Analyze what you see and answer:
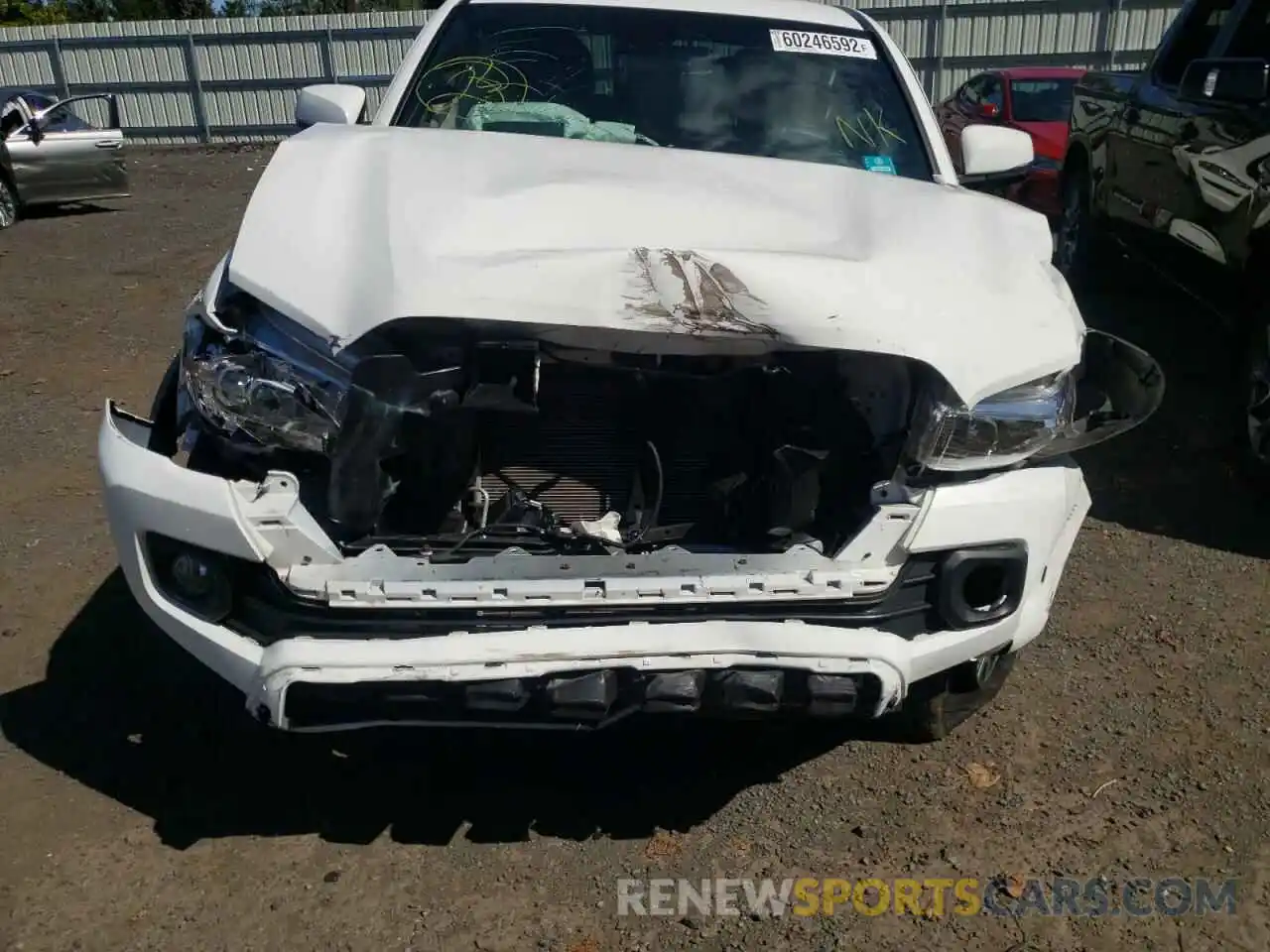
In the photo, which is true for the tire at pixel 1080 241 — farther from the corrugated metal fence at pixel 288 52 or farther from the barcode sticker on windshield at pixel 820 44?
the corrugated metal fence at pixel 288 52

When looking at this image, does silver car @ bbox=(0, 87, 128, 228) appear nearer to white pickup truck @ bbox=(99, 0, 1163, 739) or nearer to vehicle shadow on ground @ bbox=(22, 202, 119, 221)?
vehicle shadow on ground @ bbox=(22, 202, 119, 221)

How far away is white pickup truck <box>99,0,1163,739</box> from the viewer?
88.5 inches

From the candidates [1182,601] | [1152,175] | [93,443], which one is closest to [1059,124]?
[1152,175]

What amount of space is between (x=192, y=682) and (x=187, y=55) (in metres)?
19.7

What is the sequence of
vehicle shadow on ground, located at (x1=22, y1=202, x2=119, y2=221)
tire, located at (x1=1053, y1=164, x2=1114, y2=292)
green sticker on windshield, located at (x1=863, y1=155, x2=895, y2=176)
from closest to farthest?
green sticker on windshield, located at (x1=863, y1=155, x2=895, y2=176), tire, located at (x1=1053, y1=164, x2=1114, y2=292), vehicle shadow on ground, located at (x1=22, y1=202, x2=119, y2=221)

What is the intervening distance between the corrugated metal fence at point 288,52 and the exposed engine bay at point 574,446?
17.3 meters

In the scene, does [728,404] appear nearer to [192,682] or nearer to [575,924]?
[575,924]

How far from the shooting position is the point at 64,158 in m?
11.3

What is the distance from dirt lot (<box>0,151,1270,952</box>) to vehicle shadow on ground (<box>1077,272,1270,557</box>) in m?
0.37

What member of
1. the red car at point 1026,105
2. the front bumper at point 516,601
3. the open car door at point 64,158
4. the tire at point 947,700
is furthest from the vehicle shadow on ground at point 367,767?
the open car door at point 64,158

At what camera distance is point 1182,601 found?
3.82 meters

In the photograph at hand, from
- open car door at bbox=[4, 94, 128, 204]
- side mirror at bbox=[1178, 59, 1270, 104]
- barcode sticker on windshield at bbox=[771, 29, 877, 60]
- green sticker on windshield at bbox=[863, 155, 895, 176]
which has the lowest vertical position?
open car door at bbox=[4, 94, 128, 204]

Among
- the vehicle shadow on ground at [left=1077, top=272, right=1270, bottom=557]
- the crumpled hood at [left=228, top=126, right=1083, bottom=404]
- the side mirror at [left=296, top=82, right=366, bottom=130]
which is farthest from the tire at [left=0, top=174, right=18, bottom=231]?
the vehicle shadow on ground at [left=1077, top=272, right=1270, bottom=557]

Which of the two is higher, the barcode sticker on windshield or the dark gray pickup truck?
the barcode sticker on windshield
